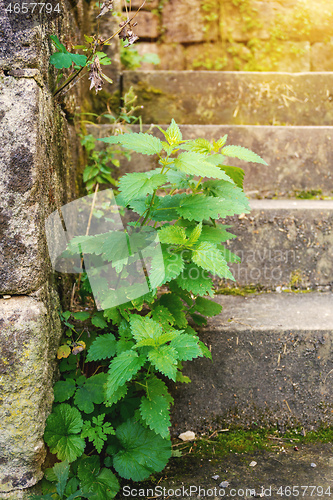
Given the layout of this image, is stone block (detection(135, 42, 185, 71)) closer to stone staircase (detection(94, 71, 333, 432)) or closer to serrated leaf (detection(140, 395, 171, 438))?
stone staircase (detection(94, 71, 333, 432))

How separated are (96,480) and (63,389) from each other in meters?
0.30

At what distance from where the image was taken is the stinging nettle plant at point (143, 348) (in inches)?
42.4

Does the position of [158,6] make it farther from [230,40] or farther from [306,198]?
[306,198]

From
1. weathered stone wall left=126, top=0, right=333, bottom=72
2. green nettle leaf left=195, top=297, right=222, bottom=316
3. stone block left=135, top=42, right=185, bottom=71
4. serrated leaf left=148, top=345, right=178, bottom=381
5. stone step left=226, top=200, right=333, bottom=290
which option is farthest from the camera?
stone block left=135, top=42, right=185, bottom=71

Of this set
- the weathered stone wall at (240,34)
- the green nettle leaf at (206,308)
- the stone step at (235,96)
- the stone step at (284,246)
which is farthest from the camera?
the weathered stone wall at (240,34)

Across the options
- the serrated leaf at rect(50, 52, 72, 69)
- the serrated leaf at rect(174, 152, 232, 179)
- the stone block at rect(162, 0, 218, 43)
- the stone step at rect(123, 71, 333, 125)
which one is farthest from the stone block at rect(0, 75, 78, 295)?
the stone block at rect(162, 0, 218, 43)

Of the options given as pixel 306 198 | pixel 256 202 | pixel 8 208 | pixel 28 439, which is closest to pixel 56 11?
pixel 8 208

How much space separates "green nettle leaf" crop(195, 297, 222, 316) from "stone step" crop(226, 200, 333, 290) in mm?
478

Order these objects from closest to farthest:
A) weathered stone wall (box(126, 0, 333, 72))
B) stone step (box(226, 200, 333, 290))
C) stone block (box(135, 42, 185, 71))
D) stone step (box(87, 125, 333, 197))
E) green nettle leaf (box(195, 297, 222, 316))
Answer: green nettle leaf (box(195, 297, 222, 316)) < stone step (box(226, 200, 333, 290)) < stone step (box(87, 125, 333, 197)) < weathered stone wall (box(126, 0, 333, 72)) < stone block (box(135, 42, 185, 71))

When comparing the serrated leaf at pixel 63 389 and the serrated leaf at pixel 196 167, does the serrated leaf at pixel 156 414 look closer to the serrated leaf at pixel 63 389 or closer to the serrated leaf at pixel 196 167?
the serrated leaf at pixel 63 389

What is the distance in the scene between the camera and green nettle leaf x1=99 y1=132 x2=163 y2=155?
3.66 ft

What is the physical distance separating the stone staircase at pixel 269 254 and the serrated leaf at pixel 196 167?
0.74 meters

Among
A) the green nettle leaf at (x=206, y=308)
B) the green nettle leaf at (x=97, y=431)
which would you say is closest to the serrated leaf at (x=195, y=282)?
the green nettle leaf at (x=206, y=308)

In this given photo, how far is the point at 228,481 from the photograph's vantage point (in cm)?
124
